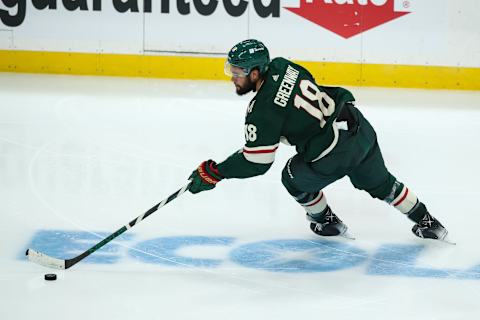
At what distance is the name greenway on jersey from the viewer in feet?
12.8

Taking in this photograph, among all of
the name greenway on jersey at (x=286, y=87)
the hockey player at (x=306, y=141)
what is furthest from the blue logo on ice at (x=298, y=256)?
the name greenway on jersey at (x=286, y=87)

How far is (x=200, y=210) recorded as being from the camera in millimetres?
5031

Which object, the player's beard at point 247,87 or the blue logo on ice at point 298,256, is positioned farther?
the blue logo on ice at point 298,256

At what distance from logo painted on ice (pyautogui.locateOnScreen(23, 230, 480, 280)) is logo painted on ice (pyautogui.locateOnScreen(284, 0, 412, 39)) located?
476 cm

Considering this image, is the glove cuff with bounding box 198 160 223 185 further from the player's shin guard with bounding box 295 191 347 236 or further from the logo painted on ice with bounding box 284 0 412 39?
the logo painted on ice with bounding box 284 0 412 39

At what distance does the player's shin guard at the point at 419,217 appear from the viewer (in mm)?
4547

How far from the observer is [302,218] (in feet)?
16.3

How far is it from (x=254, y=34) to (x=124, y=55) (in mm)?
1213

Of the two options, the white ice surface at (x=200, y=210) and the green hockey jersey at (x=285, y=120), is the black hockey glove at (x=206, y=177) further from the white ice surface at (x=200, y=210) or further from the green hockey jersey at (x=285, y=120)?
the white ice surface at (x=200, y=210)

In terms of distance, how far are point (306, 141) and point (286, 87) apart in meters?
0.33

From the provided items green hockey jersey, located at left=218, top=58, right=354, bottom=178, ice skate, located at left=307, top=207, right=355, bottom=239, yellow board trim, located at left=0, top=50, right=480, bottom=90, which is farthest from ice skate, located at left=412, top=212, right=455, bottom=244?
yellow board trim, located at left=0, top=50, right=480, bottom=90

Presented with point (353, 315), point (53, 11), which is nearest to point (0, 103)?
point (53, 11)

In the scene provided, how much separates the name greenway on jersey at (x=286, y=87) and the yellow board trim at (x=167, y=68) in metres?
5.15

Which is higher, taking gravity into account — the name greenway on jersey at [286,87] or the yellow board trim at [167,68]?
the name greenway on jersey at [286,87]
